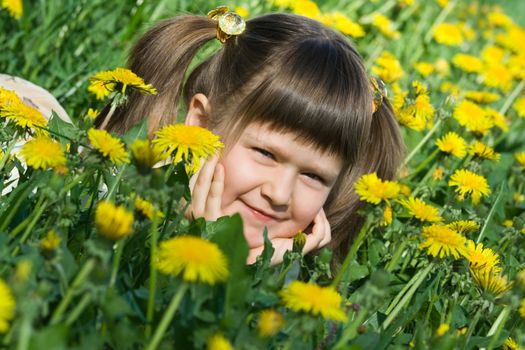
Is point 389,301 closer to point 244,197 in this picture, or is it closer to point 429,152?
point 244,197

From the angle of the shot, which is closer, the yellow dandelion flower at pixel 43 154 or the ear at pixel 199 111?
the yellow dandelion flower at pixel 43 154

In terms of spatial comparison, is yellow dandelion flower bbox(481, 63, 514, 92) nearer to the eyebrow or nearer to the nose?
the eyebrow

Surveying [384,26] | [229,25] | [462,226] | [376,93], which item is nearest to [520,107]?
[384,26]

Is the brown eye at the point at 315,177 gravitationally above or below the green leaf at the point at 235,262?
below

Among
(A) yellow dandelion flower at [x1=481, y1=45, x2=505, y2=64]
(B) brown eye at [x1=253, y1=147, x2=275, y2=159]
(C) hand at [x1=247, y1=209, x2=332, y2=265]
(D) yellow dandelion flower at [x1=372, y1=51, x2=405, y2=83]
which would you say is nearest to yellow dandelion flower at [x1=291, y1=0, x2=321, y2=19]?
(D) yellow dandelion flower at [x1=372, y1=51, x2=405, y2=83]

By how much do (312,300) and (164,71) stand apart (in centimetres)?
123

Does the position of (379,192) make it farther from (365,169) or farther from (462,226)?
(365,169)

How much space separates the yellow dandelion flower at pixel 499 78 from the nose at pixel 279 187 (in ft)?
6.40

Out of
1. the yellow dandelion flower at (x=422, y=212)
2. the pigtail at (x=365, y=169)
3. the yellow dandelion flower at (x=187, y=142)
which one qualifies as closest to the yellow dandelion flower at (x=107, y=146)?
the yellow dandelion flower at (x=187, y=142)

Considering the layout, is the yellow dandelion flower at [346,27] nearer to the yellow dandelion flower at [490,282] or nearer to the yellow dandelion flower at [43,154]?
the yellow dandelion flower at [490,282]

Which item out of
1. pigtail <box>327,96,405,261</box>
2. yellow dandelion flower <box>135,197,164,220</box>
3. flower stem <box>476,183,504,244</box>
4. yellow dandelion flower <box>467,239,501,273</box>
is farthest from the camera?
pigtail <box>327,96,405,261</box>

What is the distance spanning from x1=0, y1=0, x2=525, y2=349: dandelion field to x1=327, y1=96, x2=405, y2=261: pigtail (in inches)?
4.3

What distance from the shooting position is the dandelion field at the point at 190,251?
1.03 metres

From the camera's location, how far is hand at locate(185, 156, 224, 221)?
183 cm
